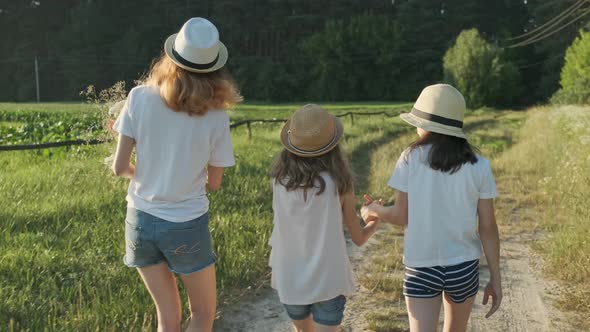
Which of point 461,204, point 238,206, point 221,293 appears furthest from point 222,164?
point 238,206

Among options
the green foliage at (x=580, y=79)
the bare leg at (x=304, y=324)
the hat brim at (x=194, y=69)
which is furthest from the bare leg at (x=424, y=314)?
the green foliage at (x=580, y=79)

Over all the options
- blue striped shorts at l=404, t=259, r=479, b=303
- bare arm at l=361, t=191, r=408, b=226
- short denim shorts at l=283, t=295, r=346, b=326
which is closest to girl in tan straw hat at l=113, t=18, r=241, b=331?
A: short denim shorts at l=283, t=295, r=346, b=326

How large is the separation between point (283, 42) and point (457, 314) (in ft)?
269

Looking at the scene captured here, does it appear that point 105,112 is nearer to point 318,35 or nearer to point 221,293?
point 221,293

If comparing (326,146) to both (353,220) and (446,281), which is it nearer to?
(353,220)

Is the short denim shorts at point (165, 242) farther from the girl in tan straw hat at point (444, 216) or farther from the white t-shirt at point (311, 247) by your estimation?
the girl in tan straw hat at point (444, 216)

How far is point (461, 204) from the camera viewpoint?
2.67 metres

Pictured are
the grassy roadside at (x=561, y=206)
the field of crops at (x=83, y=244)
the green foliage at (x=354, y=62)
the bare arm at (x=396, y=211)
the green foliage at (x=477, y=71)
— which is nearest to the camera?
the bare arm at (x=396, y=211)

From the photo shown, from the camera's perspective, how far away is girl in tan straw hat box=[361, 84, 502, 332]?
105 inches

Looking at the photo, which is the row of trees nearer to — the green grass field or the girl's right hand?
the green grass field

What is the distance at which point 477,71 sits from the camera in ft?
183

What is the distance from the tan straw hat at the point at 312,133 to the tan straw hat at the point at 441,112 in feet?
1.34

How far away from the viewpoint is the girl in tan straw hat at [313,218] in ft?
8.80

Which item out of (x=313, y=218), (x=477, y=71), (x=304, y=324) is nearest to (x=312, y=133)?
(x=313, y=218)
